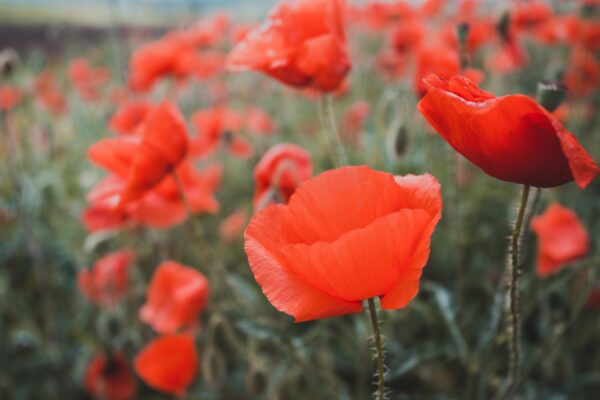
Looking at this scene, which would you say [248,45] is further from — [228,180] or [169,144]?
[228,180]

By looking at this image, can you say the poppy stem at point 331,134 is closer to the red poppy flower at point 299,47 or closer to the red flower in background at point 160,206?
the red poppy flower at point 299,47

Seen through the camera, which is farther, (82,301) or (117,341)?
(82,301)

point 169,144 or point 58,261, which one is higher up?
point 169,144

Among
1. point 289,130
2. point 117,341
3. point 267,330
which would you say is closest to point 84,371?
point 117,341

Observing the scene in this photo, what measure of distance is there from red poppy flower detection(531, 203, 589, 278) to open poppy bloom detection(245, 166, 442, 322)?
76 cm

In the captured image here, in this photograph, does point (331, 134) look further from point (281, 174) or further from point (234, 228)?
point (234, 228)

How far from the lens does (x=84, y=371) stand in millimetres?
1616

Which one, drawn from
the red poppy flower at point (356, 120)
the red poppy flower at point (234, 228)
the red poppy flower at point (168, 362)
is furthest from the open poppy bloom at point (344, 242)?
the red poppy flower at point (356, 120)

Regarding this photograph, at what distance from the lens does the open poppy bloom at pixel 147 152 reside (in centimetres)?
101

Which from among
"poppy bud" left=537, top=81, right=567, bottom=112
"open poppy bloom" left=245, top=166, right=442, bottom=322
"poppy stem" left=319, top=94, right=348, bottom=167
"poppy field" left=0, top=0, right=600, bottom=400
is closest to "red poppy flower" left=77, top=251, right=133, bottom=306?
"poppy field" left=0, top=0, right=600, bottom=400

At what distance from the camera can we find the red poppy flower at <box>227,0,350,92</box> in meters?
0.92

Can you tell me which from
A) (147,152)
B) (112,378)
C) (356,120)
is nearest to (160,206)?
(147,152)

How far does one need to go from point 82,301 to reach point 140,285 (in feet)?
1.23

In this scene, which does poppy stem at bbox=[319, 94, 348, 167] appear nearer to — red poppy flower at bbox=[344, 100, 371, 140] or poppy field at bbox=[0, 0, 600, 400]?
poppy field at bbox=[0, 0, 600, 400]
